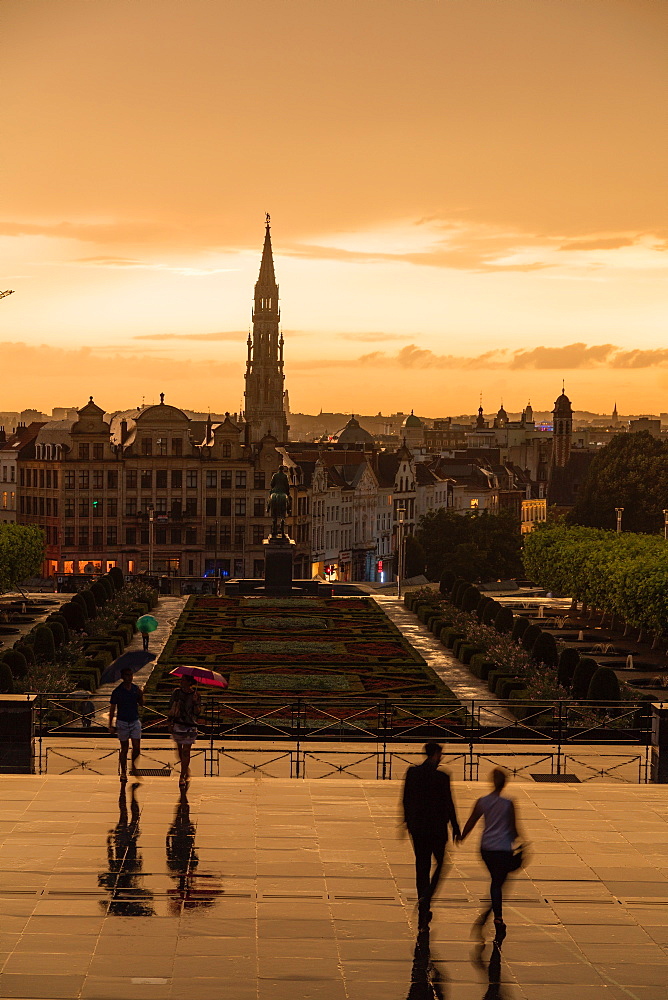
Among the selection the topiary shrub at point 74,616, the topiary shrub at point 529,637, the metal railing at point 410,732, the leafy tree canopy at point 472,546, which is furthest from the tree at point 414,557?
the metal railing at point 410,732

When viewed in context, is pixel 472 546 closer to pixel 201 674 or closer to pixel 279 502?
pixel 279 502

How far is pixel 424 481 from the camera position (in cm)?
19575

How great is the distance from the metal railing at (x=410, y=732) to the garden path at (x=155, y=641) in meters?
0.82

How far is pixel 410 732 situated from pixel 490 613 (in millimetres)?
30065

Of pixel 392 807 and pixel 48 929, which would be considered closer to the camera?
pixel 48 929

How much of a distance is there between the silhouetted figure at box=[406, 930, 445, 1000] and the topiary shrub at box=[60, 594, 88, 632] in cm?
4564

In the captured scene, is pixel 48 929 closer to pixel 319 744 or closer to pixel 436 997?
pixel 436 997

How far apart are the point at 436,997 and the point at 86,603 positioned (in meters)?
51.1

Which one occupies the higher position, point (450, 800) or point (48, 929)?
point (450, 800)

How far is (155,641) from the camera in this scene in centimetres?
6106

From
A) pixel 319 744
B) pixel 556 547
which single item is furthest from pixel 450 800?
pixel 556 547

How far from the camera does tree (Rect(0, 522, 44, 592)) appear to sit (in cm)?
7819

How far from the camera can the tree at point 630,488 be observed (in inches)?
4958

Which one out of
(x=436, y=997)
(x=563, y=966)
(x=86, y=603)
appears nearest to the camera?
(x=436, y=997)
